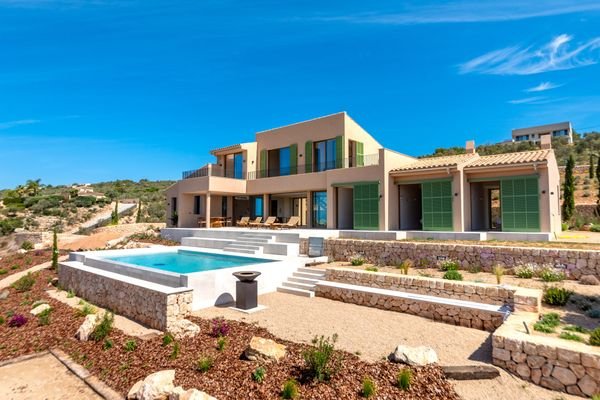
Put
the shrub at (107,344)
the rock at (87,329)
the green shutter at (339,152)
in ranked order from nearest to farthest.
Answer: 1. the shrub at (107,344)
2. the rock at (87,329)
3. the green shutter at (339,152)

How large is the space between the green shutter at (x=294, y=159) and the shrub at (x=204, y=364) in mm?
18410

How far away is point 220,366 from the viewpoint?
5547 millimetres

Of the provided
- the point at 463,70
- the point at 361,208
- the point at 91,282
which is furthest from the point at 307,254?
the point at 463,70

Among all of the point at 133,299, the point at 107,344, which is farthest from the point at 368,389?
the point at 133,299

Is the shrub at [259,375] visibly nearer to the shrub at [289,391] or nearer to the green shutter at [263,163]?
the shrub at [289,391]

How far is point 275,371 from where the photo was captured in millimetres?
5230

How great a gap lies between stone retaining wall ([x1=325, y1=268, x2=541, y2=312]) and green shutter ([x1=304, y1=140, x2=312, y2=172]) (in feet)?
41.1

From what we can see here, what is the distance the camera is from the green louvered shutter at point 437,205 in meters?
15.9

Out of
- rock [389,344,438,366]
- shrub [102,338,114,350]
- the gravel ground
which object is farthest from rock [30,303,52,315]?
rock [389,344,438,366]

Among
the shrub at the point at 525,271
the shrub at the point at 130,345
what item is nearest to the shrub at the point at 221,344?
the shrub at the point at 130,345

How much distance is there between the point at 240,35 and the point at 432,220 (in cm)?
1409

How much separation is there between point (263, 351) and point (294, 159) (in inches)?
737

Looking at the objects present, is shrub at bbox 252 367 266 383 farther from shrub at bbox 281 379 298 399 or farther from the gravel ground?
the gravel ground

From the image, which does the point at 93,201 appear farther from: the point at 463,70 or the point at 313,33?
the point at 463,70
